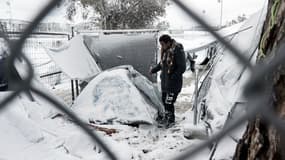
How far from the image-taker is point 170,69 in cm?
401

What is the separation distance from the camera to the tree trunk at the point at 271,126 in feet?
3.91

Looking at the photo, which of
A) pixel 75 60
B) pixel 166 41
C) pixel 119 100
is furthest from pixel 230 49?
pixel 75 60

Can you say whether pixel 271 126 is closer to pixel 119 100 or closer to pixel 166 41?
pixel 166 41

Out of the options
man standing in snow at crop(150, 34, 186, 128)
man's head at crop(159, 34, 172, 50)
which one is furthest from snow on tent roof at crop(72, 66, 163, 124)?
man's head at crop(159, 34, 172, 50)

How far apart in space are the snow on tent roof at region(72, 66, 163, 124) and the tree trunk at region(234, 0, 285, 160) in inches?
102

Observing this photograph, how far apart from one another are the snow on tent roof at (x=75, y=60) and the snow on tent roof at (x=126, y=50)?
1.14 feet

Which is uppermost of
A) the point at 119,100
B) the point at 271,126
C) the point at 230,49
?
the point at 230,49

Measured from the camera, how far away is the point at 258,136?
1292 millimetres

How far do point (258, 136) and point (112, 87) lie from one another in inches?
123

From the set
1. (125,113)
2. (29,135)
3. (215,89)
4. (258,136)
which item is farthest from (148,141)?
(258,136)

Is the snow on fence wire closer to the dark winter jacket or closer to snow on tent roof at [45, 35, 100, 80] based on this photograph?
the dark winter jacket

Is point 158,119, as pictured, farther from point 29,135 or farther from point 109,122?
point 29,135

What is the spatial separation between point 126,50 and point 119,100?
4.81 ft

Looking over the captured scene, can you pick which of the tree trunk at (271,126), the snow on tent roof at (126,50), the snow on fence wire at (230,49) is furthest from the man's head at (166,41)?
the snow on fence wire at (230,49)
